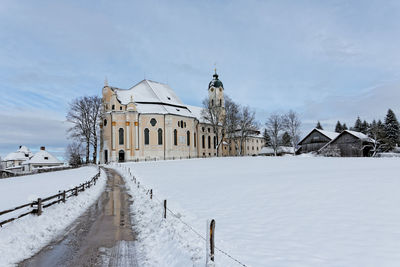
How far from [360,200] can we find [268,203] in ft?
12.0

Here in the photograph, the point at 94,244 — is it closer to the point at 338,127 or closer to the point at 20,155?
the point at 338,127

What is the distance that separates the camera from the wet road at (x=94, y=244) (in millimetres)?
6895

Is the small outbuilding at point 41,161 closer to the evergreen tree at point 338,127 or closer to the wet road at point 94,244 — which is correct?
the wet road at point 94,244

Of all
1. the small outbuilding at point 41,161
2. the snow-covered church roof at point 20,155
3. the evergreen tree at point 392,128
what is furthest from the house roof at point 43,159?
the evergreen tree at point 392,128

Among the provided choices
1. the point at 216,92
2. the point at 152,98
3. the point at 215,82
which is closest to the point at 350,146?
the point at 216,92

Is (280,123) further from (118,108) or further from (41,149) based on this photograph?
(41,149)

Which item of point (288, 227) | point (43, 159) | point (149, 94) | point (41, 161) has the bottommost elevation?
point (288, 227)

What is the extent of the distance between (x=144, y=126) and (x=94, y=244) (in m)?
49.0

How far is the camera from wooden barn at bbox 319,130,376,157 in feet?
143

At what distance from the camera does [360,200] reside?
10.5 metres

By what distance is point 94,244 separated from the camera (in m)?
8.24

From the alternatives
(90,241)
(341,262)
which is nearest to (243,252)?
(341,262)

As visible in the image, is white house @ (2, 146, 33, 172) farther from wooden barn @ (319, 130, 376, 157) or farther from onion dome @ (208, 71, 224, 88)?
wooden barn @ (319, 130, 376, 157)

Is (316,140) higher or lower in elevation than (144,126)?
lower
